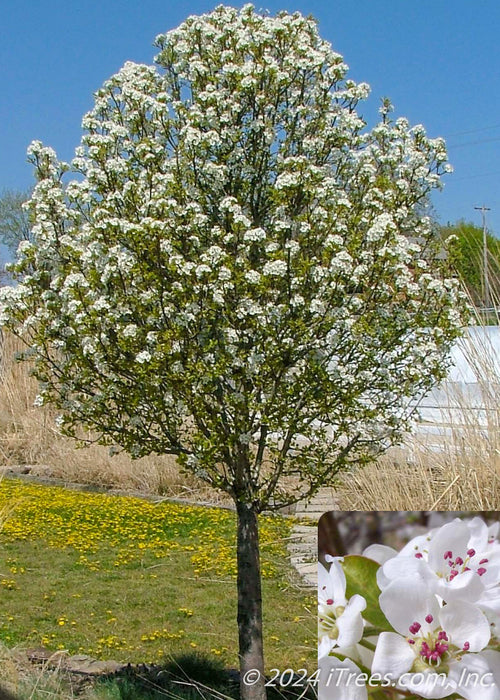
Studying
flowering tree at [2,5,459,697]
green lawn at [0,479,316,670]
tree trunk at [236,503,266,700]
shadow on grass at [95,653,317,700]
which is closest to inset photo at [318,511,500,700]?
flowering tree at [2,5,459,697]

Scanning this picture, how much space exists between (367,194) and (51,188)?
134 centimetres

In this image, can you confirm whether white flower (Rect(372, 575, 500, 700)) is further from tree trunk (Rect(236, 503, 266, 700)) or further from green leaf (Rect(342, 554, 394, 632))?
tree trunk (Rect(236, 503, 266, 700))

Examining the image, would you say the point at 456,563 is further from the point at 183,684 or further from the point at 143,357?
the point at 183,684

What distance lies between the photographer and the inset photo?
168 centimetres

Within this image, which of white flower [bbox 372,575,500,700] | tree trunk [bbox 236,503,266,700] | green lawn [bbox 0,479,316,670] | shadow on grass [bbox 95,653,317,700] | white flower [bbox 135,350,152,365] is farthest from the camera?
green lawn [bbox 0,479,316,670]

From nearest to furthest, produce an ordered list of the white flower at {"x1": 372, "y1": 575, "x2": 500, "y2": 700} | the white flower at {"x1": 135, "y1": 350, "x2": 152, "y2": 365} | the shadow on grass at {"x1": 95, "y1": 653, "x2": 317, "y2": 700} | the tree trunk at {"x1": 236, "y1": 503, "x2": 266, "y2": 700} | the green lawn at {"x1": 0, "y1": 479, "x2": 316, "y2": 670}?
the white flower at {"x1": 372, "y1": 575, "x2": 500, "y2": 700} → the white flower at {"x1": 135, "y1": 350, "x2": 152, "y2": 365} → the tree trunk at {"x1": 236, "y1": 503, "x2": 266, "y2": 700} → the shadow on grass at {"x1": 95, "y1": 653, "x2": 317, "y2": 700} → the green lawn at {"x1": 0, "y1": 479, "x2": 316, "y2": 670}

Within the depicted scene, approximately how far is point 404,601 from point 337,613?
0.14m

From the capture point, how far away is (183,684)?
4258mm

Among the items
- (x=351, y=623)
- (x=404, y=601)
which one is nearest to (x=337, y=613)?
(x=351, y=623)

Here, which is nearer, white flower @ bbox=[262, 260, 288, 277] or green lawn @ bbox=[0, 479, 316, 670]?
white flower @ bbox=[262, 260, 288, 277]

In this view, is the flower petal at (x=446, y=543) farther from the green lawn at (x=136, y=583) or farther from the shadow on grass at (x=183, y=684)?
the green lawn at (x=136, y=583)

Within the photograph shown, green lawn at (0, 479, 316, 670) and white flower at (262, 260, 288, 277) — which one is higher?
white flower at (262, 260, 288, 277)

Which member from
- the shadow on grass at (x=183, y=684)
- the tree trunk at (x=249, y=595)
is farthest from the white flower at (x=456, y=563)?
the shadow on grass at (x=183, y=684)

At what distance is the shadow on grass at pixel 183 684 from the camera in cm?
402
